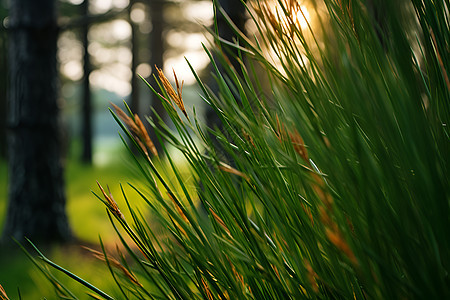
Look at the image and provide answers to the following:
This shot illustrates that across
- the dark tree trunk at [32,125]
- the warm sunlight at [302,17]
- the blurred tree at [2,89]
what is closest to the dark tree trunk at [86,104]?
the blurred tree at [2,89]

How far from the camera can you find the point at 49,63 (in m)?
4.26

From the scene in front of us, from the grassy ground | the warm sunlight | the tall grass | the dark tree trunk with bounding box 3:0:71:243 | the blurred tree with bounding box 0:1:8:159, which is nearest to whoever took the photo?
the tall grass

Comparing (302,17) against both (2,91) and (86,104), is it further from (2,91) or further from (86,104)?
(2,91)

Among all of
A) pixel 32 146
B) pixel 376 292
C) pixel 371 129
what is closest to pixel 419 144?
pixel 371 129

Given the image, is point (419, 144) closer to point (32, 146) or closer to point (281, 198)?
point (281, 198)

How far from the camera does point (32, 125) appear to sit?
4.15 m

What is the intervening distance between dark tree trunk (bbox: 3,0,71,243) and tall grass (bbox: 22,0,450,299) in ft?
12.3

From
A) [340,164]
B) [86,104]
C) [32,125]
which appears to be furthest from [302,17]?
[86,104]

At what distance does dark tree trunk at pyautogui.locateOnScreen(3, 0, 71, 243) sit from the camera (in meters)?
4.13

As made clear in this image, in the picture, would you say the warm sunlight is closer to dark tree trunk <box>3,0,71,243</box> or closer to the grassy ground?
the grassy ground

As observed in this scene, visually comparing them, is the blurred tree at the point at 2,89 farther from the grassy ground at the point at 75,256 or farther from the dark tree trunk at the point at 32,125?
the dark tree trunk at the point at 32,125

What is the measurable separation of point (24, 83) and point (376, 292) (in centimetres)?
428

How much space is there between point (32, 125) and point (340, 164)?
4083 mm

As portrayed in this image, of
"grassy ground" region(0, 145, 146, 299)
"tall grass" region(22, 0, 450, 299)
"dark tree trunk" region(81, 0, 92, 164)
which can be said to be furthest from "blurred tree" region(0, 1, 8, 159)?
"tall grass" region(22, 0, 450, 299)
